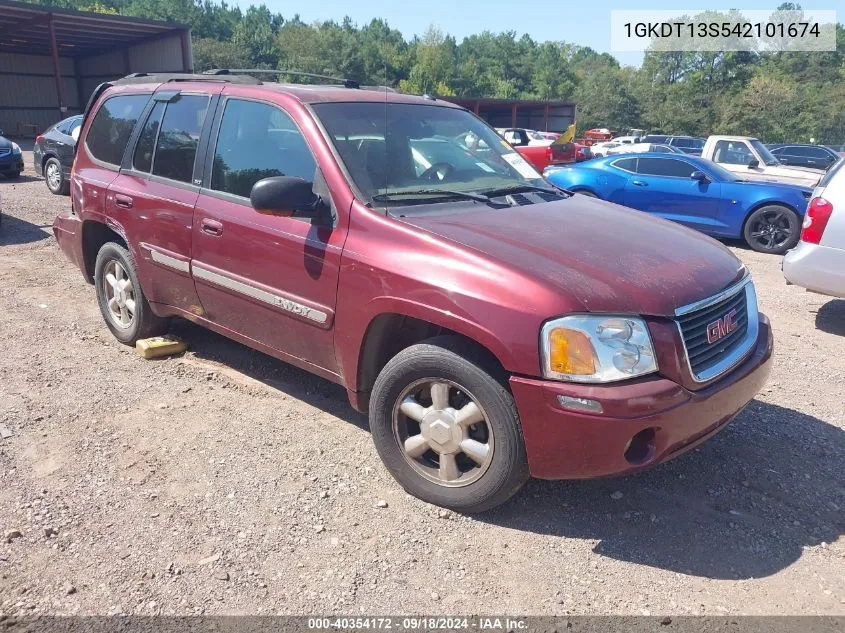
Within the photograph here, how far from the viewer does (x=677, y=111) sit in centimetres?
6022

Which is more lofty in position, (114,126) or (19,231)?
(114,126)

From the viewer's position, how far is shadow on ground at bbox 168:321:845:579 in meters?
2.99

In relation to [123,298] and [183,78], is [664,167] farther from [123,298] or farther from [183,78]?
[123,298]

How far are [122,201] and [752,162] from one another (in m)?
11.3

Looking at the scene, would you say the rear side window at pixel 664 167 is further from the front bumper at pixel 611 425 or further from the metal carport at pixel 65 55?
the metal carport at pixel 65 55

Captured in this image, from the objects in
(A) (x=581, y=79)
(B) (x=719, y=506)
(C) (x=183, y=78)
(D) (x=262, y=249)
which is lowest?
(B) (x=719, y=506)

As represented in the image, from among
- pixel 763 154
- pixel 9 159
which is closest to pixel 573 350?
pixel 763 154

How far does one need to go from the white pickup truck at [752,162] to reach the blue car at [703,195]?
1.67 metres

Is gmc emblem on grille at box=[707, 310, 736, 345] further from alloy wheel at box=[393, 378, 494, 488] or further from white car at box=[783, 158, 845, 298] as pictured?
white car at box=[783, 158, 845, 298]

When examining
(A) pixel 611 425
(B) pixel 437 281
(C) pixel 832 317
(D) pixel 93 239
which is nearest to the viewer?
(A) pixel 611 425

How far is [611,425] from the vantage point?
8.84 feet

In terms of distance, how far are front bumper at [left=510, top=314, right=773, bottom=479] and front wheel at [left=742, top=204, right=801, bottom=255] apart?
8.04m

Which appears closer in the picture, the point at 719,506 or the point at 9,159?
the point at 719,506

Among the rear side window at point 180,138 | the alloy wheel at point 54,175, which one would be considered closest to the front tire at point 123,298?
the rear side window at point 180,138
